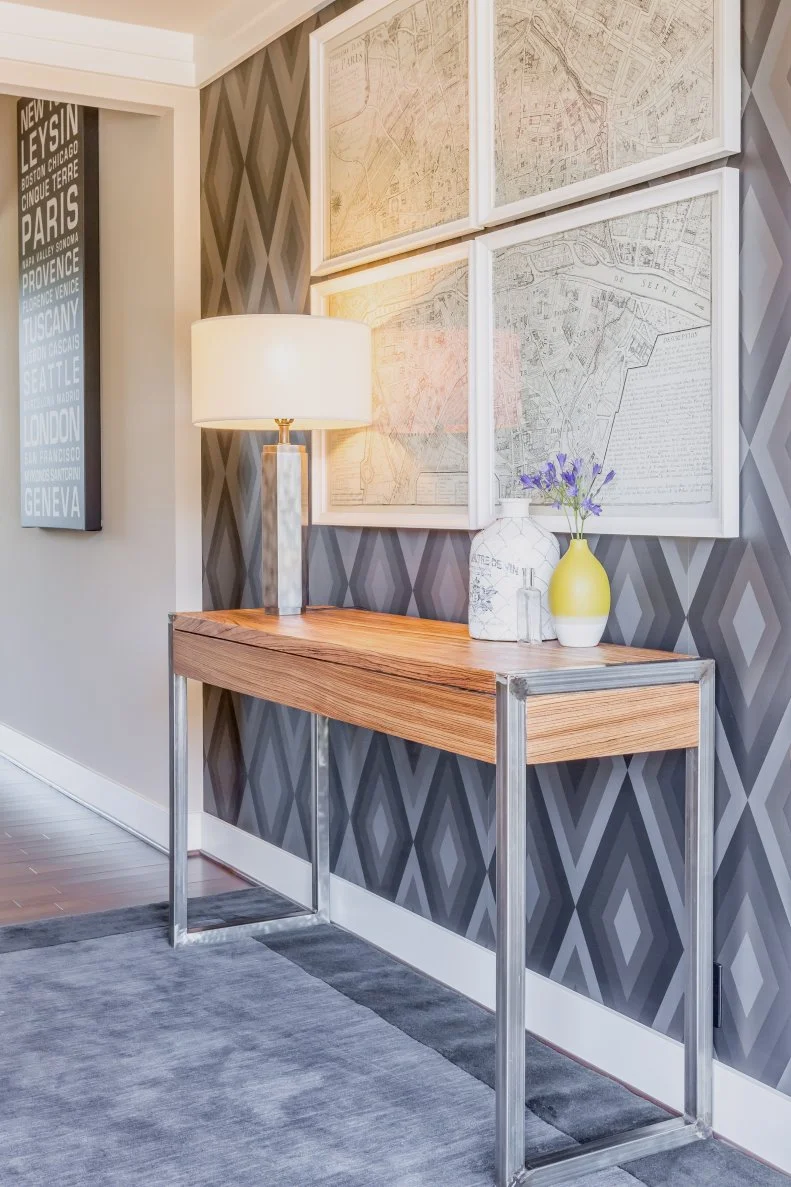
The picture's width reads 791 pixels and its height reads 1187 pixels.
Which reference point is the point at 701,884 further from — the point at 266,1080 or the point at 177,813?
the point at 177,813

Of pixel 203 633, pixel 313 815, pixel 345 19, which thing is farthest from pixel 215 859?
pixel 345 19

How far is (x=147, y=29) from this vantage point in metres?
3.61

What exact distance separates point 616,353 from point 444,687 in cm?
69

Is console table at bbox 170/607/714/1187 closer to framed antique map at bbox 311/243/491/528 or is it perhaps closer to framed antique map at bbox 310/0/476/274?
framed antique map at bbox 311/243/491/528

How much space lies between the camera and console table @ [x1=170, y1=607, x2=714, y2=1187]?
71.4 inches

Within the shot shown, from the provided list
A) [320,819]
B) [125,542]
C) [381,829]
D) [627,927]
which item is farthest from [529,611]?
[125,542]

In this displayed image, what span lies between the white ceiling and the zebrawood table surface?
1.87 metres

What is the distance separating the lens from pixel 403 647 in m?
2.18

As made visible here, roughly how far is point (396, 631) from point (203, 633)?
0.53 m

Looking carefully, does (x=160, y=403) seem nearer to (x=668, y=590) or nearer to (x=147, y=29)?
(x=147, y=29)

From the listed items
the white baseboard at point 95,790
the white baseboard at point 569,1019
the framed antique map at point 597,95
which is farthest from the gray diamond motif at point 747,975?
the white baseboard at point 95,790

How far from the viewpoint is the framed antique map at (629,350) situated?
6.47 ft

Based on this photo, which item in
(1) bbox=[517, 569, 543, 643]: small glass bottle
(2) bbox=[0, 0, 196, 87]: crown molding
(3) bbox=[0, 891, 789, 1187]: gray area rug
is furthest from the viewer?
(2) bbox=[0, 0, 196, 87]: crown molding

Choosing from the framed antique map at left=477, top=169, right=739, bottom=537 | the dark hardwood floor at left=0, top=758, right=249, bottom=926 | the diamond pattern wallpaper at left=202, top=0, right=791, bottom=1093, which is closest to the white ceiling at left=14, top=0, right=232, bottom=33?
the diamond pattern wallpaper at left=202, top=0, right=791, bottom=1093
